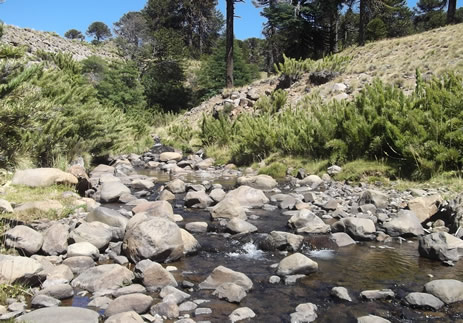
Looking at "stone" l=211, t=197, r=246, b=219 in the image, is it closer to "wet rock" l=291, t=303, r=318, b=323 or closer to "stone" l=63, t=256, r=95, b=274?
"stone" l=63, t=256, r=95, b=274

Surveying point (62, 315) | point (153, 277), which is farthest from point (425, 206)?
point (62, 315)

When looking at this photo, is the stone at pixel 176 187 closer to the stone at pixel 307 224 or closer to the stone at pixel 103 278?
the stone at pixel 307 224

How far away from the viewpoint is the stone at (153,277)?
179 inches

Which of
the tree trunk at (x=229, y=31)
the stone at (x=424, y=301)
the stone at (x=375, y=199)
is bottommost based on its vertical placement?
the stone at (x=424, y=301)

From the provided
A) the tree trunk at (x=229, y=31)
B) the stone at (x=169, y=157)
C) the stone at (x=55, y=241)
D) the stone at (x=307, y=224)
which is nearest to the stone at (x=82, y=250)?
the stone at (x=55, y=241)

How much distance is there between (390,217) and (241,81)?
25.0 metres

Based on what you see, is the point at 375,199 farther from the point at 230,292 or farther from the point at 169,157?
the point at 169,157

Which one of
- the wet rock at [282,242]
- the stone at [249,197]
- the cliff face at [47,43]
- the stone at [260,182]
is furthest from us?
the cliff face at [47,43]

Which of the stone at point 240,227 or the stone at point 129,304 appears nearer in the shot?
the stone at point 129,304

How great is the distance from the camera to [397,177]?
967 cm

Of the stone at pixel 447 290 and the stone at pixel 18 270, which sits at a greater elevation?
the stone at pixel 18 270

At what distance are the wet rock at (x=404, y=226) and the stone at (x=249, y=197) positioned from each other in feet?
8.79

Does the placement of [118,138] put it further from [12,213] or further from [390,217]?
[390,217]

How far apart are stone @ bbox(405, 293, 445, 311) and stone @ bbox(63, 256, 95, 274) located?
3496mm
